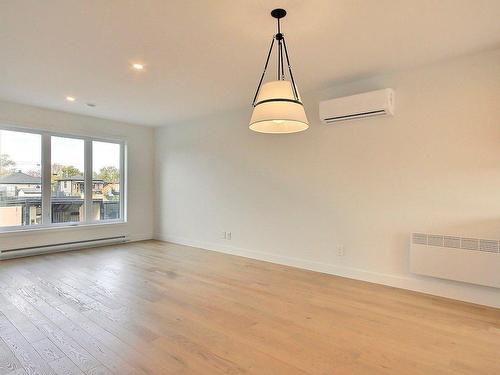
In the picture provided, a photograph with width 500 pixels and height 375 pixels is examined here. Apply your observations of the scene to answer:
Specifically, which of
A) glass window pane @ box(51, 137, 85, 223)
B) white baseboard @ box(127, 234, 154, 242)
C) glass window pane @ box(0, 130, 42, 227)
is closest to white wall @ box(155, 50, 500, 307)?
white baseboard @ box(127, 234, 154, 242)

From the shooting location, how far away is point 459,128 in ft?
10.2

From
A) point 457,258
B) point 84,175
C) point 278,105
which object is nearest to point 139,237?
point 84,175

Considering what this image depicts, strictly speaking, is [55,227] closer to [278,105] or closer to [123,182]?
[123,182]

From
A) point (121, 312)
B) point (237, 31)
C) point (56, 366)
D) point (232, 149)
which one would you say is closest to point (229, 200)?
point (232, 149)

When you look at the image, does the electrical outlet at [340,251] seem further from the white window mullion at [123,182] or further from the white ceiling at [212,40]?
the white window mullion at [123,182]

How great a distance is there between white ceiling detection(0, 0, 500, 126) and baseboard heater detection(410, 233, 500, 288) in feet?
6.20

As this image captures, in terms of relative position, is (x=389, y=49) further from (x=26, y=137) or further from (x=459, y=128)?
(x=26, y=137)

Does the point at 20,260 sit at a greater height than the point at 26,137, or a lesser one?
lesser

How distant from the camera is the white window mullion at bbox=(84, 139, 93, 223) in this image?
5.66 meters

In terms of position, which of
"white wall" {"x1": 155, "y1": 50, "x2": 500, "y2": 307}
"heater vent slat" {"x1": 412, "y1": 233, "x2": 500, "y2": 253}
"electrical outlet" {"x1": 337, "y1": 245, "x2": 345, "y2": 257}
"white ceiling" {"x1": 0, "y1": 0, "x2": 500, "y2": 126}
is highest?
"white ceiling" {"x1": 0, "y1": 0, "x2": 500, "y2": 126}

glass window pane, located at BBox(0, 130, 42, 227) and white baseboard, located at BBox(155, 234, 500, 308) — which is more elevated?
glass window pane, located at BBox(0, 130, 42, 227)

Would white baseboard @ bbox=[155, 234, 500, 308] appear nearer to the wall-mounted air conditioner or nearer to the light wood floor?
the light wood floor

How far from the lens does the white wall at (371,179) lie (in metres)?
3.01

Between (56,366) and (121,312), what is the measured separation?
32.8 inches
